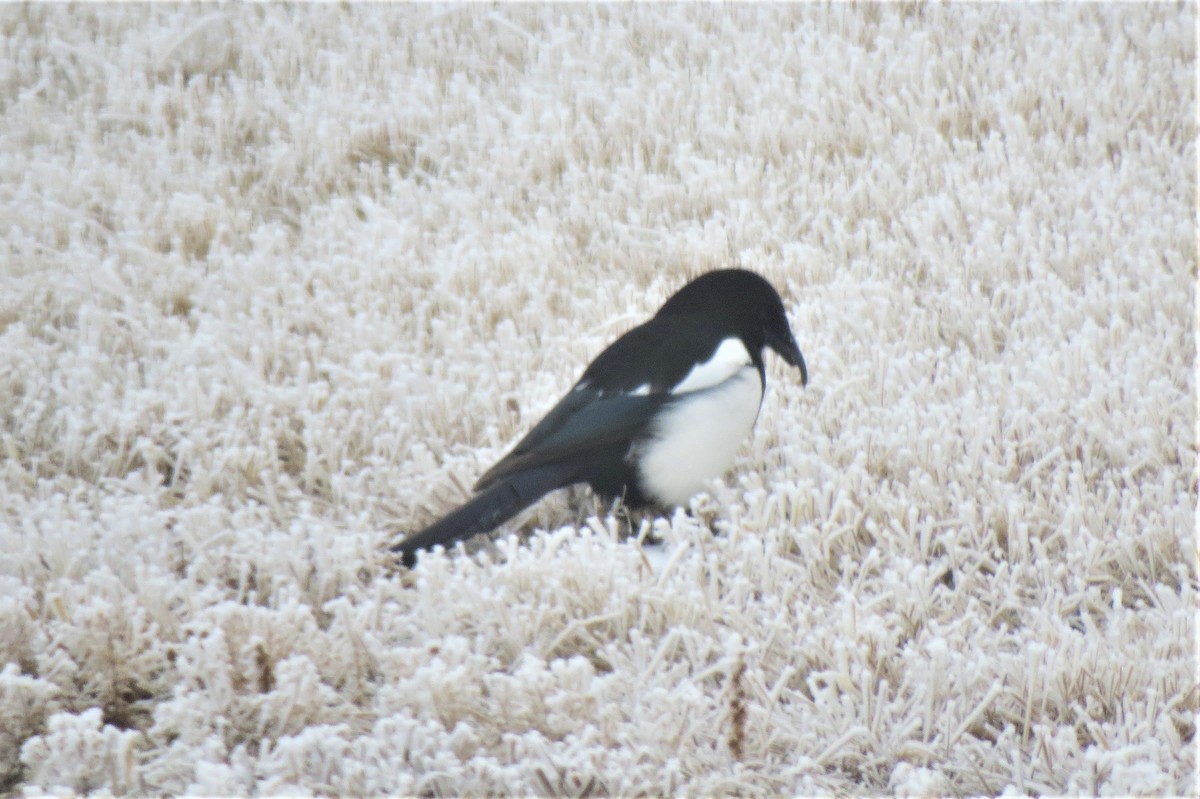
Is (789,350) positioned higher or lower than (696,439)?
higher

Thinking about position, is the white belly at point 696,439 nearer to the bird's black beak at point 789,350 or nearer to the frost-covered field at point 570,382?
the frost-covered field at point 570,382

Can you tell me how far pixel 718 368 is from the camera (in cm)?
358

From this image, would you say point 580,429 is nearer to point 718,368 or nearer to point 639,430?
point 639,430

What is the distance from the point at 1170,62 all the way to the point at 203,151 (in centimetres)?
474

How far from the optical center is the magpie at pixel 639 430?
11.0ft

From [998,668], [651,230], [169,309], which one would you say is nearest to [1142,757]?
[998,668]

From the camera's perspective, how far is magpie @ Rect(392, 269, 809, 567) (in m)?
3.36

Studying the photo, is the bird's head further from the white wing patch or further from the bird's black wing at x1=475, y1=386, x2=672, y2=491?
the bird's black wing at x1=475, y1=386, x2=672, y2=491

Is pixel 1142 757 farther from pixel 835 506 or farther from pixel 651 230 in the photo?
pixel 651 230

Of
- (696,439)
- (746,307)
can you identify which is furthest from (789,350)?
(696,439)

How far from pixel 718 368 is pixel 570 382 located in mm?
766

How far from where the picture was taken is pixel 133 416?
4023 millimetres

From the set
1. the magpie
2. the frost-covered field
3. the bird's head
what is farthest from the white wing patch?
the frost-covered field

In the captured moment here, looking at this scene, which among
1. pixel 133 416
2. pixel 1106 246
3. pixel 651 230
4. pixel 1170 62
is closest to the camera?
pixel 133 416
